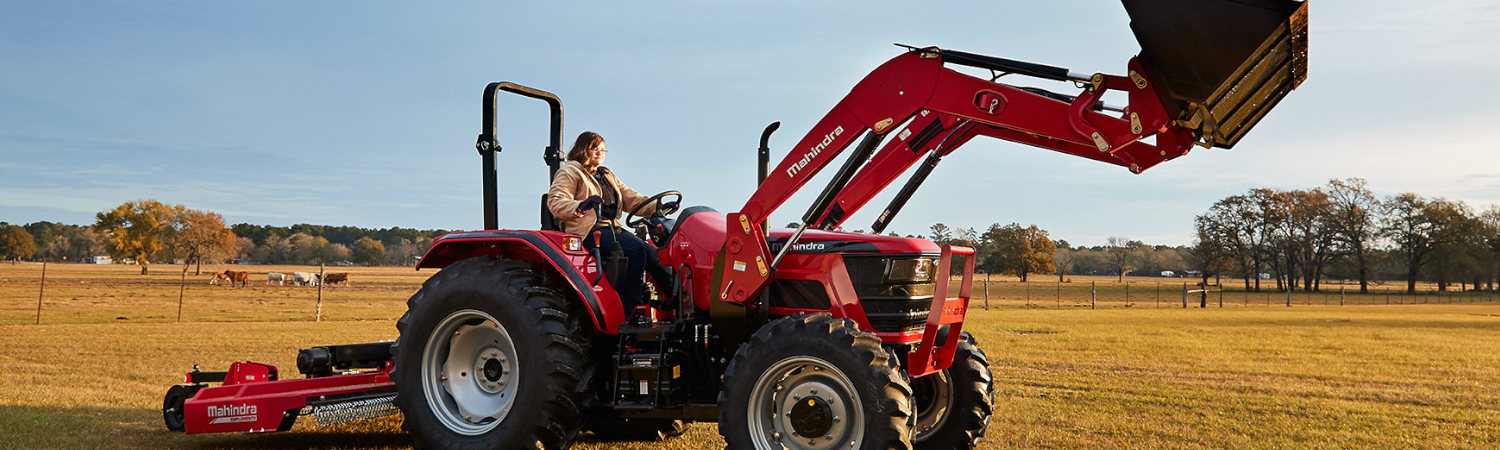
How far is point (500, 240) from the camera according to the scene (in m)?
6.18

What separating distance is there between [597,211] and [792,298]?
1375mm

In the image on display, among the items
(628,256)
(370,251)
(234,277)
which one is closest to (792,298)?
(628,256)

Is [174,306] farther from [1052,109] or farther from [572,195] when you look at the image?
[1052,109]

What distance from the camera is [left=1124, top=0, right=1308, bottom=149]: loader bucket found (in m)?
4.43

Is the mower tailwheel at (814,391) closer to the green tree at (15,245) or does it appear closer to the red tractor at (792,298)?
the red tractor at (792,298)

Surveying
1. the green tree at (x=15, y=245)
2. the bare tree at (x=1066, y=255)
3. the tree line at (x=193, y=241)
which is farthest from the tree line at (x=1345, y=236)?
the green tree at (x=15, y=245)

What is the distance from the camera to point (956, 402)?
6.36 m

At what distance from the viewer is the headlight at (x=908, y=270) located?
5.68 meters

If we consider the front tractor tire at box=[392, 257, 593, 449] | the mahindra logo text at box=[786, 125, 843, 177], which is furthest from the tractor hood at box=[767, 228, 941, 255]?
the front tractor tire at box=[392, 257, 593, 449]

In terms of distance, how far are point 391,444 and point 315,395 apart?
0.78 meters

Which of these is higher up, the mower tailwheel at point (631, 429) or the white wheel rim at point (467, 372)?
the white wheel rim at point (467, 372)

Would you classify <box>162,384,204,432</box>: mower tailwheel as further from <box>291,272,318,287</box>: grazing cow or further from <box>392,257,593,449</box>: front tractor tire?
<box>291,272,318,287</box>: grazing cow

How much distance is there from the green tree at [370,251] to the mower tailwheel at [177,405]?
109122 millimetres

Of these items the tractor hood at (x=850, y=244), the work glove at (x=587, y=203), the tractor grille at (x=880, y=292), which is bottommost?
the tractor grille at (x=880, y=292)
